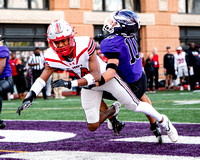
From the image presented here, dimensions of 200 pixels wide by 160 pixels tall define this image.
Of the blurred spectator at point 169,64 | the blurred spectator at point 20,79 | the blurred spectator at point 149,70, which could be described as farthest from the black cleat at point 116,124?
the blurred spectator at point 169,64

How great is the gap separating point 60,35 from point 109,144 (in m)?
1.51

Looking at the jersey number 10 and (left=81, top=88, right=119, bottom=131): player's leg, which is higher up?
the jersey number 10

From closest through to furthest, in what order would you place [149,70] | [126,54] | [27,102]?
[27,102] < [126,54] < [149,70]

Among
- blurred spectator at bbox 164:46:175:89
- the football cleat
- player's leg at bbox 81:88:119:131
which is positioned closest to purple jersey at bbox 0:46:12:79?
the football cleat

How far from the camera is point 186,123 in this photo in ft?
25.6

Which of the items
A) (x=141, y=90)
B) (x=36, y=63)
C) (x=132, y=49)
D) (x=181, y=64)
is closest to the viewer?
(x=132, y=49)

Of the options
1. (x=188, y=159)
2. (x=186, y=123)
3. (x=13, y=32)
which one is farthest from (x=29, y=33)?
(x=188, y=159)

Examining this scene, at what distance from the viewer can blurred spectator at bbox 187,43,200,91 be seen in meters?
18.5

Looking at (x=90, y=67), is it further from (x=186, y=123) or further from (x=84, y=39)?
(x=186, y=123)

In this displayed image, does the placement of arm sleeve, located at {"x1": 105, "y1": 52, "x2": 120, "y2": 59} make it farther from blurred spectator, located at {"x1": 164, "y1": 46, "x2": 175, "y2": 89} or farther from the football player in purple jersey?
blurred spectator, located at {"x1": 164, "y1": 46, "x2": 175, "y2": 89}

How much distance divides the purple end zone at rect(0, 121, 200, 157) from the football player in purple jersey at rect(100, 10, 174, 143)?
1.40 ft

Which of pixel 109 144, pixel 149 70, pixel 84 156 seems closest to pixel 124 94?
pixel 109 144

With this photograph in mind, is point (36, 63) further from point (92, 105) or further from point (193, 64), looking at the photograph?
point (92, 105)

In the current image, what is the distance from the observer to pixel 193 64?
18625 mm
